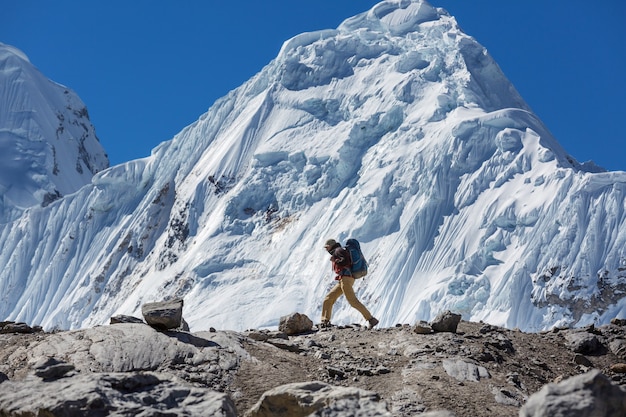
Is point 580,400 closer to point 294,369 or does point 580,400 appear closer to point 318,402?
point 318,402

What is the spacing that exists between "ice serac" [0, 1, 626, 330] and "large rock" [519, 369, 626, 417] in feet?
66.5

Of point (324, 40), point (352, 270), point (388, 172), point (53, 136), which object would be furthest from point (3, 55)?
point (352, 270)

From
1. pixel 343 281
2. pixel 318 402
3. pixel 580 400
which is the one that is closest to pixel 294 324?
pixel 343 281

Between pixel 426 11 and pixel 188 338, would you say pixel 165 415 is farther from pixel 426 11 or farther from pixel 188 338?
pixel 426 11

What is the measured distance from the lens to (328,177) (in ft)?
120

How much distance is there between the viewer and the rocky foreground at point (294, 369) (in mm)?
6230

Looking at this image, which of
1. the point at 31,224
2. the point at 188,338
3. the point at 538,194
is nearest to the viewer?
the point at 188,338

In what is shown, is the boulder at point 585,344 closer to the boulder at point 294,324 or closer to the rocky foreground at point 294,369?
the rocky foreground at point 294,369

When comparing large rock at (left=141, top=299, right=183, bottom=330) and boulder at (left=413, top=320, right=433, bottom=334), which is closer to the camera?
large rock at (left=141, top=299, right=183, bottom=330)

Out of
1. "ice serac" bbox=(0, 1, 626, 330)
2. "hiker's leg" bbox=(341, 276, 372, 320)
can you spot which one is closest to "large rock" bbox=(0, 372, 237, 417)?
"hiker's leg" bbox=(341, 276, 372, 320)

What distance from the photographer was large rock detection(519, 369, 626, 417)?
196 inches

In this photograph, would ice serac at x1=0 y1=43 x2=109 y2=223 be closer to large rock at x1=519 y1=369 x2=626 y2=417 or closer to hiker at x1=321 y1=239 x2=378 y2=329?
hiker at x1=321 y1=239 x2=378 y2=329

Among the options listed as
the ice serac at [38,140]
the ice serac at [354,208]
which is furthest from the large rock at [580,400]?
the ice serac at [38,140]

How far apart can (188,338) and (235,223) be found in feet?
93.1
